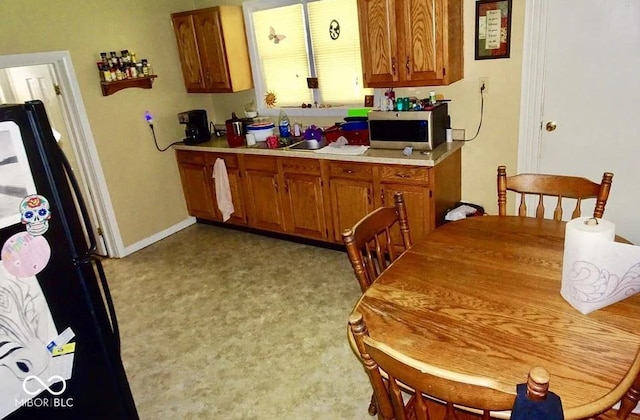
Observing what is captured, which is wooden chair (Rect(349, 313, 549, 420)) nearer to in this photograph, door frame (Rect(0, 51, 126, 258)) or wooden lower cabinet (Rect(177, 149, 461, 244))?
wooden lower cabinet (Rect(177, 149, 461, 244))

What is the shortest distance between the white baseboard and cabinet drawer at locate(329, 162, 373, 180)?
6.34ft

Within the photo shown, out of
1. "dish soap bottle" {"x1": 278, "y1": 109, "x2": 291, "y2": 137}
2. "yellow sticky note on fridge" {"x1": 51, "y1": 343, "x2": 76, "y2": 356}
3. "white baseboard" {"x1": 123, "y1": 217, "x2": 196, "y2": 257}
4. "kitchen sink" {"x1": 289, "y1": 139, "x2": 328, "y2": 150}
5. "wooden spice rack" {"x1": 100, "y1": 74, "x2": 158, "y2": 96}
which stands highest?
"wooden spice rack" {"x1": 100, "y1": 74, "x2": 158, "y2": 96}

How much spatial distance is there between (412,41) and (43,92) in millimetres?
3017

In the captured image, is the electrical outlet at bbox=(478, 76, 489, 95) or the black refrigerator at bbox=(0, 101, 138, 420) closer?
the black refrigerator at bbox=(0, 101, 138, 420)

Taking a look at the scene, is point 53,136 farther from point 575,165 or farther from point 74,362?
→ point 575,165

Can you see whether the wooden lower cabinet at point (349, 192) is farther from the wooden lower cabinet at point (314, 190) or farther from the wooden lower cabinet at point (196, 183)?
the wooden lower cabinet at point (196, 183)

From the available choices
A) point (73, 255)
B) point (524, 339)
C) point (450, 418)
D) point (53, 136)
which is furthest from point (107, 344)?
point (524, 339)

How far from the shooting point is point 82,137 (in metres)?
3.69

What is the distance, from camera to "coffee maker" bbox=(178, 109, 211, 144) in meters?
4.19

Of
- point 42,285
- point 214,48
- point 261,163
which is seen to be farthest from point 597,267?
point 214,48

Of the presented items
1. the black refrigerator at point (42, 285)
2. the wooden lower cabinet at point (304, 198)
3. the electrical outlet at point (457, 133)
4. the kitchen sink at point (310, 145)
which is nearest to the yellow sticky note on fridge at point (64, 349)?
the black refrigerator at point (42, 285)

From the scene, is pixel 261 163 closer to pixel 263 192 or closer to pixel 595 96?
pixel 263 192

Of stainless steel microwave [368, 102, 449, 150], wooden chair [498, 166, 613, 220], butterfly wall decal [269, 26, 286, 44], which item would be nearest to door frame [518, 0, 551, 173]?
stainless steel microwave [368, 102, 449, 150]

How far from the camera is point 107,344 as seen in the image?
1.61 m
